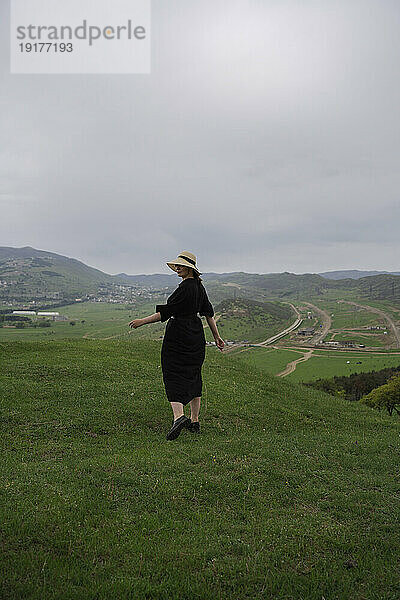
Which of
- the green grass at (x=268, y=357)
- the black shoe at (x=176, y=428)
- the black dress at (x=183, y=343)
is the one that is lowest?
the green grass at (x=268, y=357)

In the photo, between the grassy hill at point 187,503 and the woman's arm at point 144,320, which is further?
the woman's arm at point 144,320

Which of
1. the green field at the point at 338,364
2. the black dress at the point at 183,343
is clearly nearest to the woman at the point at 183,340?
the black dress at the point at 183,343

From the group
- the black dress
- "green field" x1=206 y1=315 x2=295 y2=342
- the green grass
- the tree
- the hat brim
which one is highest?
the hat brim

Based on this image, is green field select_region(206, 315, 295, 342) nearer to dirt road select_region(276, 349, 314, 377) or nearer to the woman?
dirt road select_region(276, 349, 314, 377)

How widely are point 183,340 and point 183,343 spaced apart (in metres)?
0.07

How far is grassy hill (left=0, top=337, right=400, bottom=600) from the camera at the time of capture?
4.25 metres

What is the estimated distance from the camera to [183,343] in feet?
29.3

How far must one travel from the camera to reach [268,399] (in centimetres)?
1466

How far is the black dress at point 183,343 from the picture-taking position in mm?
8727

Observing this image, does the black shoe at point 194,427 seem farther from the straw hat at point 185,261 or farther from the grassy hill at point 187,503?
the straw hat at point 185,261

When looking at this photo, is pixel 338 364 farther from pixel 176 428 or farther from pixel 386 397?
pixel 176 428

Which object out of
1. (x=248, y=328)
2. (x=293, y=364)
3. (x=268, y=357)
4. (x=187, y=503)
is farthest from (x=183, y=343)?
(x=248, y=328)

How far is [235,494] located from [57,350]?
15.7 meters

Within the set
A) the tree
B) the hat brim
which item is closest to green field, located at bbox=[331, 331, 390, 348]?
the tree
